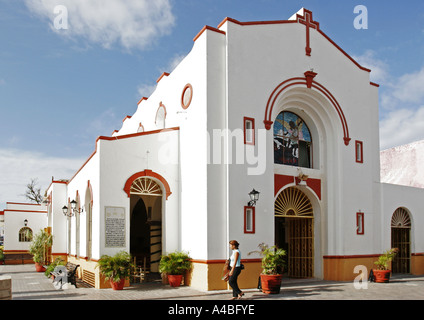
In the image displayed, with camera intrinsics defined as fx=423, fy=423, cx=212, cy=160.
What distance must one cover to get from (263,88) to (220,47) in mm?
2020

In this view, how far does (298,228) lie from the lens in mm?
16844

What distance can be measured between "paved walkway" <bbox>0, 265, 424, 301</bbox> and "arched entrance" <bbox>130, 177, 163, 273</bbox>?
3046mm

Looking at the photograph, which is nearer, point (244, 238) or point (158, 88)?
point (244, 238)

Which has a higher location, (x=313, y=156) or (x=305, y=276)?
(x=313, y=156)

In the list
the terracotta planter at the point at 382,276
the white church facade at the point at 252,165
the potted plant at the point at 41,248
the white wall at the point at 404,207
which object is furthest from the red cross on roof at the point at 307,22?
the potted plant at the point at 41,248

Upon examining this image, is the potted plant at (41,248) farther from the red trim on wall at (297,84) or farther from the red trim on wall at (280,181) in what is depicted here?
the red trim on wall at (297,84)

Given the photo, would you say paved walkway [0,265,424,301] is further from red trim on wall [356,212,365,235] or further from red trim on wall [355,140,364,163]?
red trim on wall [355,140,364,163]

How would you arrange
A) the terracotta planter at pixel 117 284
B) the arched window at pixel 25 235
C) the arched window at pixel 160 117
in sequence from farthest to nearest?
the arched window at pixel 25 235 → the arched window at pixel 160 117 → the terracotta planter at pixel 117 284

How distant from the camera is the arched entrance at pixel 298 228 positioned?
51.2ft

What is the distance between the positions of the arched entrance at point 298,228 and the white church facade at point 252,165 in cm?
5

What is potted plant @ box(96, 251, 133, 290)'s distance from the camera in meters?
12.9

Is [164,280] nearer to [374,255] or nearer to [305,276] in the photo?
[305,276]
